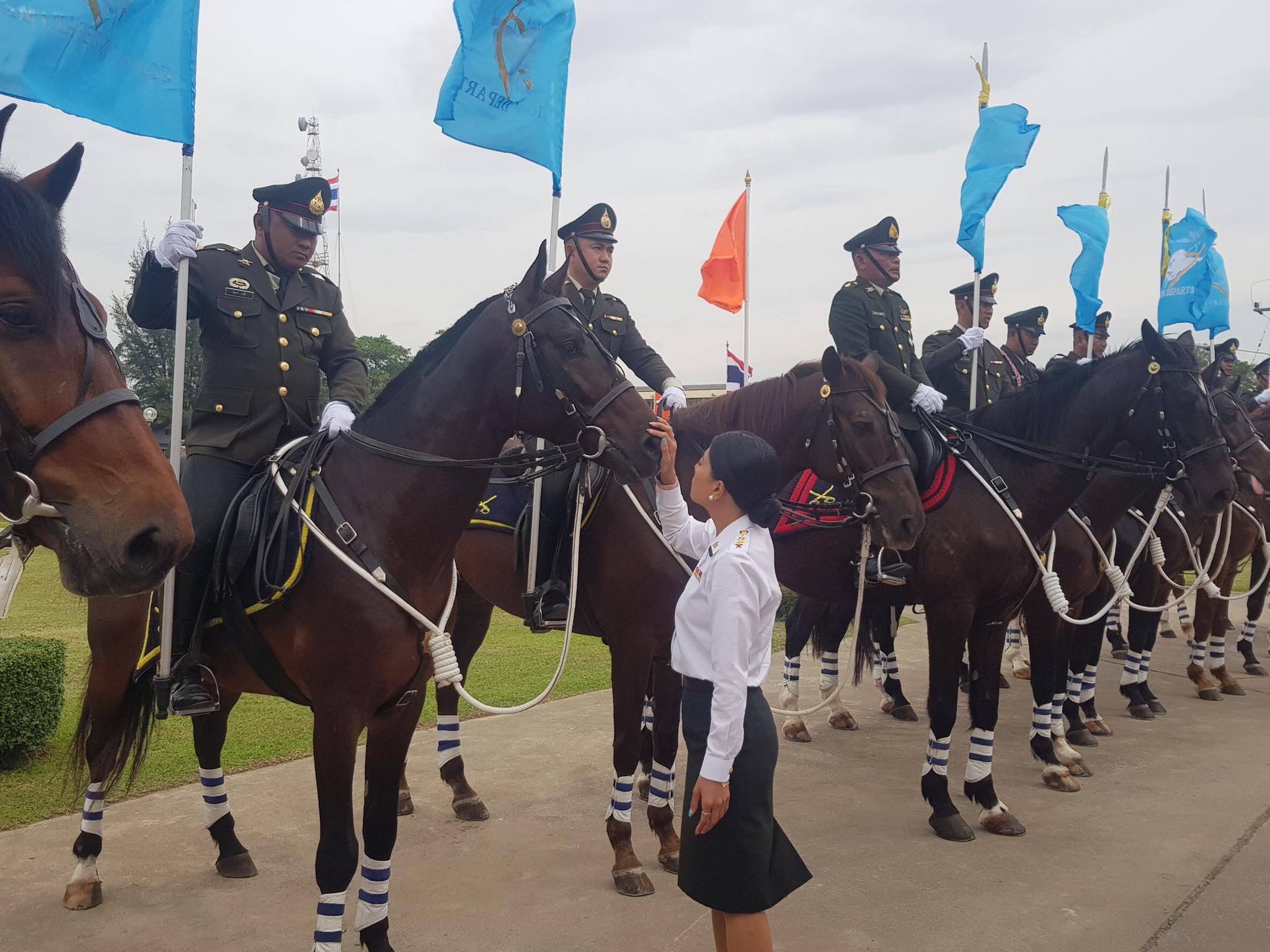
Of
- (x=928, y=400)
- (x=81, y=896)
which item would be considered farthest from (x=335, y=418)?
(x=928, y=400)

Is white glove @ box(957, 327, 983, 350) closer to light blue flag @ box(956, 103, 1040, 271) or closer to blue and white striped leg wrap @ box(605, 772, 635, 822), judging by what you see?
light blue flag @ box(956, 103, 1040, 271)

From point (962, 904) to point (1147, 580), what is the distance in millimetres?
4820

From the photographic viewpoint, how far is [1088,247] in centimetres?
898

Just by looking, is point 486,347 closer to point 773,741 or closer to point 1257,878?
point 773,741

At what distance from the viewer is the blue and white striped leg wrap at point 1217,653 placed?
9.55 m

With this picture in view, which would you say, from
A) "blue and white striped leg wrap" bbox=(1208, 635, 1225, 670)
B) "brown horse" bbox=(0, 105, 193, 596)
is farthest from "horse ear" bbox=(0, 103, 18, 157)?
"blue and white striped leg wrap" bbox=(1208, 635, 1225, 670)

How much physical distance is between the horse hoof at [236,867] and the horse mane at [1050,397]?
524 cm

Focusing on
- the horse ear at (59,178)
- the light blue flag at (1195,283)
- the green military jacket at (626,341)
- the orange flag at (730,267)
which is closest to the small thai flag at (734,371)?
the orange flag at (730,267)

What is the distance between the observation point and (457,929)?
4.23 meters

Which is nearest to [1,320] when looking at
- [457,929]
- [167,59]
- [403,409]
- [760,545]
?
[403,409]

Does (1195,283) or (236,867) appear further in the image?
(1195,283)

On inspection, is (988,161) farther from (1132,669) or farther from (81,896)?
(81,896)

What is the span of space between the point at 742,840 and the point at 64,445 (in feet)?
7.14

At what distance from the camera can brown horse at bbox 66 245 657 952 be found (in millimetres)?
3531
